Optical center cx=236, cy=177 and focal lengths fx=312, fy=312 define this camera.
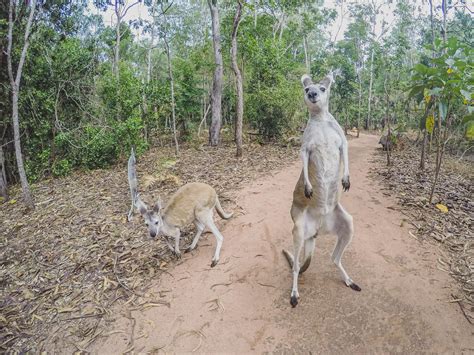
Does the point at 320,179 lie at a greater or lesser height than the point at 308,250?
greater

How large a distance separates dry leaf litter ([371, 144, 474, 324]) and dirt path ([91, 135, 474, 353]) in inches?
7.8

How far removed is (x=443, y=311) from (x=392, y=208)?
2829mm

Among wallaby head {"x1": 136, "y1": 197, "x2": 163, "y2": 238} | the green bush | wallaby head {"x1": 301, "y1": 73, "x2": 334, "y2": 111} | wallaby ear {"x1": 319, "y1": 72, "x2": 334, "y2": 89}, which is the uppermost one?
wallaby ear {"x1": 319, "y1": 72, "x2": 334, "y2": 89}

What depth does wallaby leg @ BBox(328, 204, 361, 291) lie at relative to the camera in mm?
3797

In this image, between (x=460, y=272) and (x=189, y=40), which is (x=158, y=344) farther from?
(x=189, y=40)

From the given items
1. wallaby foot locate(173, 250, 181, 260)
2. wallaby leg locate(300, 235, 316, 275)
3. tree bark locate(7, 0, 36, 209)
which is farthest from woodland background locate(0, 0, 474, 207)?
wallaby foot locate(173, 250, 181, 260)

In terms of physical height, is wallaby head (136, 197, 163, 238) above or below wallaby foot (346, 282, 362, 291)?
above

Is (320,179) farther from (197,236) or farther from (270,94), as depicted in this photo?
(270,94)

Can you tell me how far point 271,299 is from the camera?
3.98m

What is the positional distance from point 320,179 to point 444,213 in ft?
11.9

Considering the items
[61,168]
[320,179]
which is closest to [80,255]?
[320,179]

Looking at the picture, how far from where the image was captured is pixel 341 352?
3.23 meters

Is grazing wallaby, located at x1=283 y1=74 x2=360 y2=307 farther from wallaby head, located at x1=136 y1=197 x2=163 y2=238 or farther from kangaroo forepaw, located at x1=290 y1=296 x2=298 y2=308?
wallaby head, located at x1=136 y1=197 x2=163 y2=238

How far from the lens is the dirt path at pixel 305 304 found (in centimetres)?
336
